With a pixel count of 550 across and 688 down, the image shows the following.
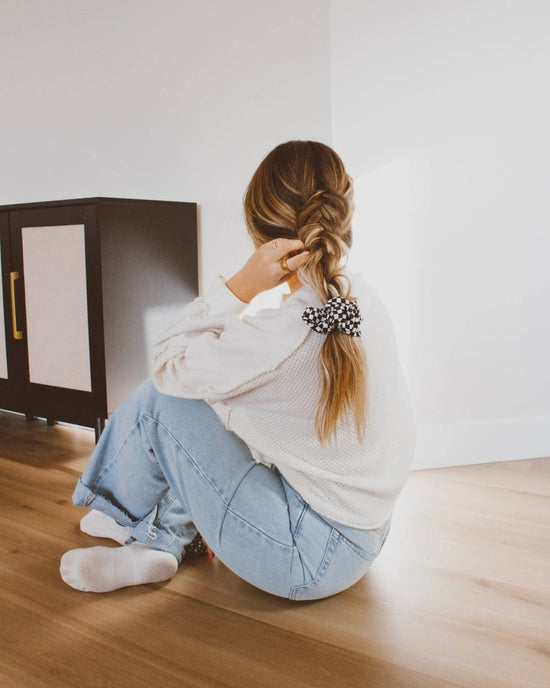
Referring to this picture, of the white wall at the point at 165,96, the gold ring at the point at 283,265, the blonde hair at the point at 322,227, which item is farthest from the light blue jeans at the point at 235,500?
the white wall at the point at 165,96

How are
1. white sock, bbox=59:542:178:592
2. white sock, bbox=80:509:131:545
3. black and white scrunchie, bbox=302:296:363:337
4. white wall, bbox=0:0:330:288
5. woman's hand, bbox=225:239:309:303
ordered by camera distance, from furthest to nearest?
white wall, bbox=0:0:330:288 < white sock, bbox=80:509:131:545 < white sock, bbox=59:542:178:592 < woman's hand, bbox=225:239:309:303 < black and white scrunchie, bbox=302:296:363:337

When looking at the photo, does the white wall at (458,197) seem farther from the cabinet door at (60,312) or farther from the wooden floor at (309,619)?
the cabinet door at (60,312)

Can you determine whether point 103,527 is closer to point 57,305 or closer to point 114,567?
point 114,567

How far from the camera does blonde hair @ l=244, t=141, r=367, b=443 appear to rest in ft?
3.51

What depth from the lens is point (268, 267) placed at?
3.90 ft

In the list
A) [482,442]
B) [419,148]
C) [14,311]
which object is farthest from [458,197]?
[14,311]

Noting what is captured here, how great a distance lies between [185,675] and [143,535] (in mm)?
387

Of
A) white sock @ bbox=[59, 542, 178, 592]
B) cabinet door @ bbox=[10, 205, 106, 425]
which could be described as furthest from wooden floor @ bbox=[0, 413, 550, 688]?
cabinet door @ bbox=[10, 205, 106, 425]

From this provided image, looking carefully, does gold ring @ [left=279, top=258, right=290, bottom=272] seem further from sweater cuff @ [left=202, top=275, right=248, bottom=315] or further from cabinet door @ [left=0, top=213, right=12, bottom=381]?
cabinet door @ [left=0, top=213, right=12, bottom=381]

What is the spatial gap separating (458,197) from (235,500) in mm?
1344

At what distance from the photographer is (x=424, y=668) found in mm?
1110

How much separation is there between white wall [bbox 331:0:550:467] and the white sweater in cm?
95

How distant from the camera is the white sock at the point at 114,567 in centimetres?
136

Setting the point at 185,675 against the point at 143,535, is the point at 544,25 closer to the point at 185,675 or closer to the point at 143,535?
the point at 143,535
